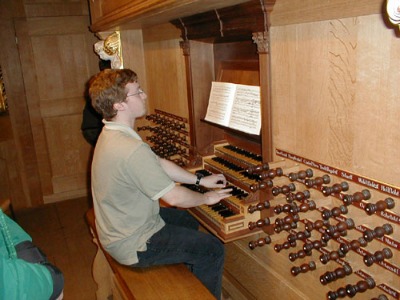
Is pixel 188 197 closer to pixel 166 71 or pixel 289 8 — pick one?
pixel 289 8

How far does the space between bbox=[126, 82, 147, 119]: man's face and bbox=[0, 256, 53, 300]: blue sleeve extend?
1.09 m

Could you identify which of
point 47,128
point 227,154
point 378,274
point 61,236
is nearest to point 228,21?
point 227,154

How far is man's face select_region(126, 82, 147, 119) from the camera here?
7.75ft

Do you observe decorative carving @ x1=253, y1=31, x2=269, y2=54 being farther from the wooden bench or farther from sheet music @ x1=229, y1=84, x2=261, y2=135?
the wooden bench

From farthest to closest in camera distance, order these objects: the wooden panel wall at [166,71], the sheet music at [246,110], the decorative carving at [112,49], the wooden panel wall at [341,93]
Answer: the decorative carving at [112,49]
the wooden panel wall at [166,71]
the sheet music at [246,110]
the wooden panel wall at [341,93]

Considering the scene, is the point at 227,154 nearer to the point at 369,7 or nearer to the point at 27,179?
the point at 369,7

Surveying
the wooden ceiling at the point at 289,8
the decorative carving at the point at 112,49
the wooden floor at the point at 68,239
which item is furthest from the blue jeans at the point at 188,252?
A: the decorative carving at the point at 112,49

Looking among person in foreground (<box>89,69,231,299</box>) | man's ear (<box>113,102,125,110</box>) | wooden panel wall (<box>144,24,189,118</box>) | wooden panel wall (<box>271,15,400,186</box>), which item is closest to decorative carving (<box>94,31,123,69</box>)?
wooden panel wall (<box>144,24,189,118</box>)

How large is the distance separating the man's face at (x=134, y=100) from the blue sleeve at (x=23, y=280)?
109 centimetres

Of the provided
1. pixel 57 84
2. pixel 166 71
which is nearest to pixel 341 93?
pixel 166 71

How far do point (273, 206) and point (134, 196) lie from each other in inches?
30.7

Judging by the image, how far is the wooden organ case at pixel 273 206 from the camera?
1691 millimetres

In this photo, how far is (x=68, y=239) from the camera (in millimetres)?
4398

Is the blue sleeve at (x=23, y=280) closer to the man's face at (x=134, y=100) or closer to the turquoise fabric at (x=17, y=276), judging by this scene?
the turquoise fabric at (x=17, y=276)
